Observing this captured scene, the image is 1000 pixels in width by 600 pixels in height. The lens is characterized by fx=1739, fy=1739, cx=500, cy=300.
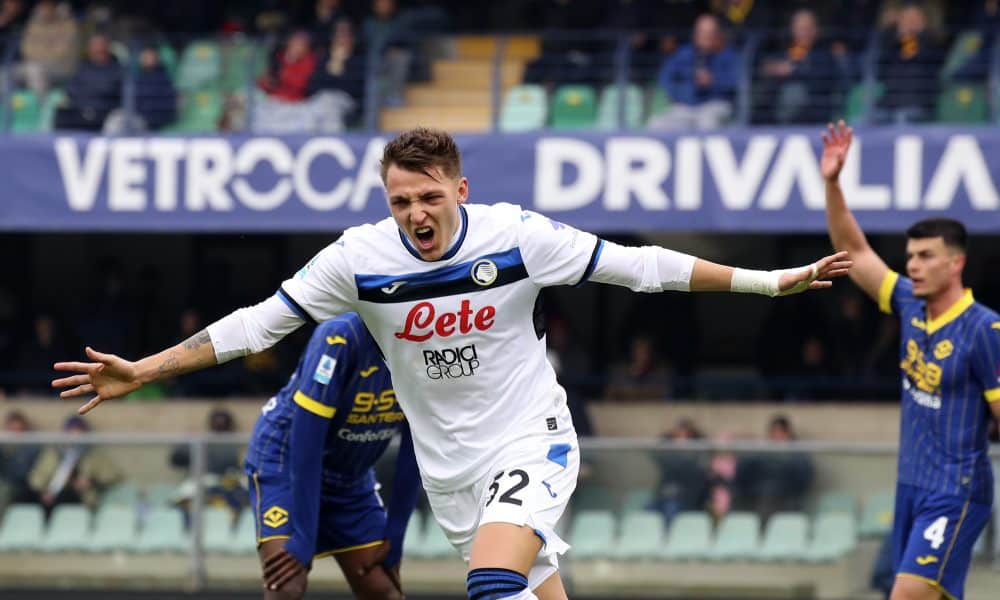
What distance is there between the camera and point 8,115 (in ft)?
46.4

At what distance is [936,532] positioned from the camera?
7285 mm

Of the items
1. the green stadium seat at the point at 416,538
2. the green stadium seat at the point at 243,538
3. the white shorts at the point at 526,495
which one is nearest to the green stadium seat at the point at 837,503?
the green stadium seat at the point at 416,538

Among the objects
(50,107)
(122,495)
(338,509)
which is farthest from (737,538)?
(50,107)

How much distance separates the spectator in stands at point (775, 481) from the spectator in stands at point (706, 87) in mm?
3440

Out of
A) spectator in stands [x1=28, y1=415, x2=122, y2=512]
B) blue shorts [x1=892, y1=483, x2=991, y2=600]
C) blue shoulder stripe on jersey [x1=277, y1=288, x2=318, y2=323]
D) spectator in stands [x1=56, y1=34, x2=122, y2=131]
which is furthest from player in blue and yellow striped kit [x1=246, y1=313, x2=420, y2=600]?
spectator in stands [x1=56, y1=34, x2=122, y2=131]

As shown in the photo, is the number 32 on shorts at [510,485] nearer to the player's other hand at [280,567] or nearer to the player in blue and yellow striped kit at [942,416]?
the player's other hand at [280,567]

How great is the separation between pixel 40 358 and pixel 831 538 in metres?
7.54

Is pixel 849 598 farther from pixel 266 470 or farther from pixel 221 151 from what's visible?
pixel 221 151

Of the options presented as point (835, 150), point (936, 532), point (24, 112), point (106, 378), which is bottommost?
point (936, 532)

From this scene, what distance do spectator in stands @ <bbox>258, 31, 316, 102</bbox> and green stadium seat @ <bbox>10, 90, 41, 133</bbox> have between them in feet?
6.60

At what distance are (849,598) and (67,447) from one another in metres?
5.02

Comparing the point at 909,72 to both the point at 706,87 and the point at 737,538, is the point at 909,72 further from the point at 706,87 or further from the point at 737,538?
the point at 737,538

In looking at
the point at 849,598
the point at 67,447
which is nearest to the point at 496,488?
the point at 849,598

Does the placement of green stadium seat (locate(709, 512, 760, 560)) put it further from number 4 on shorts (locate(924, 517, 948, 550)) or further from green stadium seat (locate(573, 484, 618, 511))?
number 4 on shorts (locate(924, 517, 948, 550))
